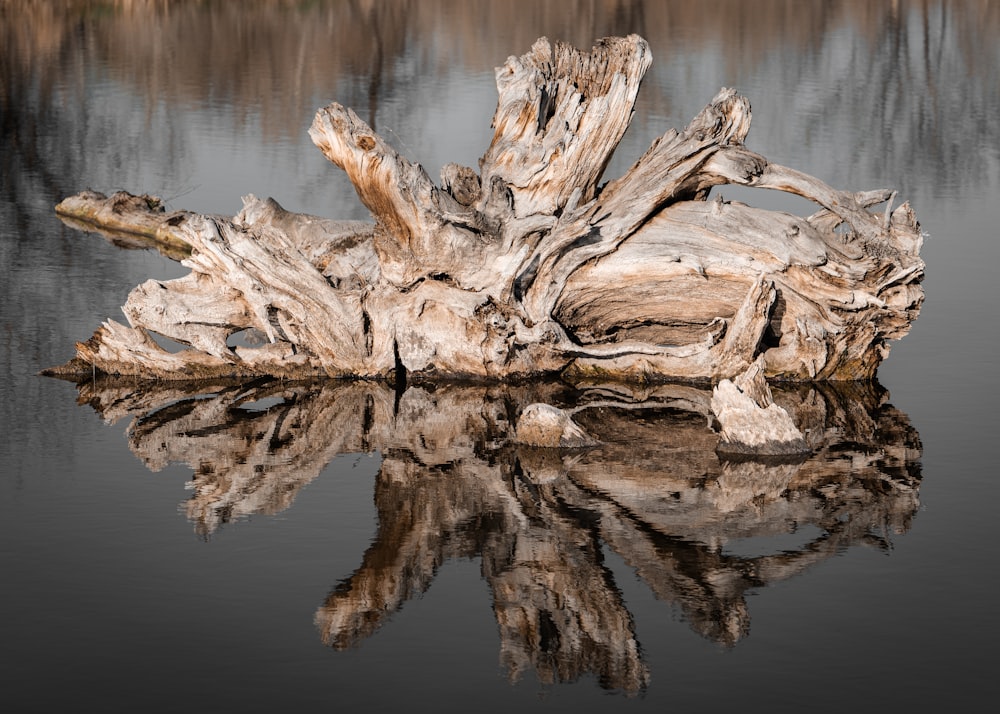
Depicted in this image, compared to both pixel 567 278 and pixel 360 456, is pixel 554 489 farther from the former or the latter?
pixel 567 278

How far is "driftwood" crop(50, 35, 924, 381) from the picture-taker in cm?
1694

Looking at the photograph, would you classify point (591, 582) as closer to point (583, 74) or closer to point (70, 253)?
point (583, 74)

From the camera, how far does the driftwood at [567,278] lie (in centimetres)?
1694

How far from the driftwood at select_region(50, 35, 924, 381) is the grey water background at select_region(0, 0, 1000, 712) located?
1.31 m

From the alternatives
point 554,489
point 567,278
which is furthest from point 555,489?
point 567,278

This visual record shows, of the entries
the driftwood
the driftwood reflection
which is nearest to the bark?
the driftwood reflection

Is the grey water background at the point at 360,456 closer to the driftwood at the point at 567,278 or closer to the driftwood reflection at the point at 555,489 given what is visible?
the driftwood reflection at the point at 555,489

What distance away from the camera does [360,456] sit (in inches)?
570

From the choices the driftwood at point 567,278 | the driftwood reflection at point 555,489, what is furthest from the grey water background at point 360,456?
the driftwood at point 567,278

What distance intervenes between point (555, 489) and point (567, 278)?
14.2 ft

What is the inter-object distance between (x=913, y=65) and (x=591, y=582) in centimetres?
3132

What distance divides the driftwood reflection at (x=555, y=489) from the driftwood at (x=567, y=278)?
1.46ft

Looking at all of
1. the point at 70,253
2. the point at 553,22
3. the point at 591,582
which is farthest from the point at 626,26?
the point at 591,582

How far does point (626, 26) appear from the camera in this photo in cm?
4462
